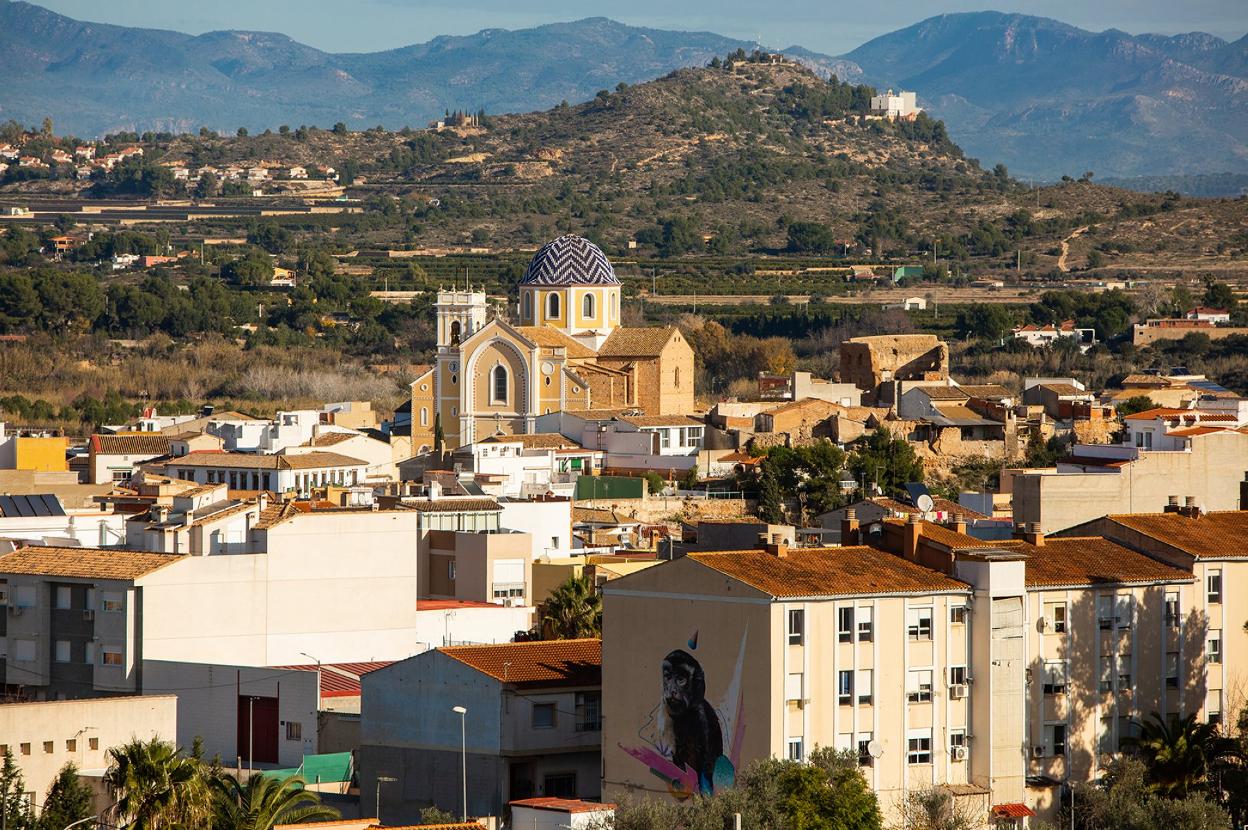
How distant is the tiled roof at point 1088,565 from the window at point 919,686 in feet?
4.90

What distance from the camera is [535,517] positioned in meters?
38.8

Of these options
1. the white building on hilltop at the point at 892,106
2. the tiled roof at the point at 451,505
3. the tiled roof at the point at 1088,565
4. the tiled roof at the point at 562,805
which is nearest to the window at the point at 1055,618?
the tiled roof at the point at 1088,565

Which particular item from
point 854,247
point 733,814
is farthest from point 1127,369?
point 733,814

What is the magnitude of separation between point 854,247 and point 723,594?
93.6 m

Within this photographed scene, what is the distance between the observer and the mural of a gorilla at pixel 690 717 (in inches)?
891

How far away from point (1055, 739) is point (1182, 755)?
120cm

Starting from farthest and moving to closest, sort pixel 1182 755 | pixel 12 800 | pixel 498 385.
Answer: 1. pixel 498 385
2. pixel 1182 755
3. pixel 12 800

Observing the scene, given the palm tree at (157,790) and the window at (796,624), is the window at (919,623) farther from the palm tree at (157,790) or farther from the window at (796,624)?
the palm tree at (157,790)

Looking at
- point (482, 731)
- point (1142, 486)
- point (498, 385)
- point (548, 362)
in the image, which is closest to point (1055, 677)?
point (482, 731)

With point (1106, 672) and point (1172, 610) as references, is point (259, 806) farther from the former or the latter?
point (1172, 610)

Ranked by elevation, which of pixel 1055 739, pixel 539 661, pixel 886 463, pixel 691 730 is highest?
pixel 886 463

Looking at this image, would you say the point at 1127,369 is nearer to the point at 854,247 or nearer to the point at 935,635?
the point at 854,247

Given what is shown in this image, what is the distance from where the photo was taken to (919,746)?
23.2 meters

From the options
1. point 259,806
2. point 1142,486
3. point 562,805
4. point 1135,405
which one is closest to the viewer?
point 259,806
